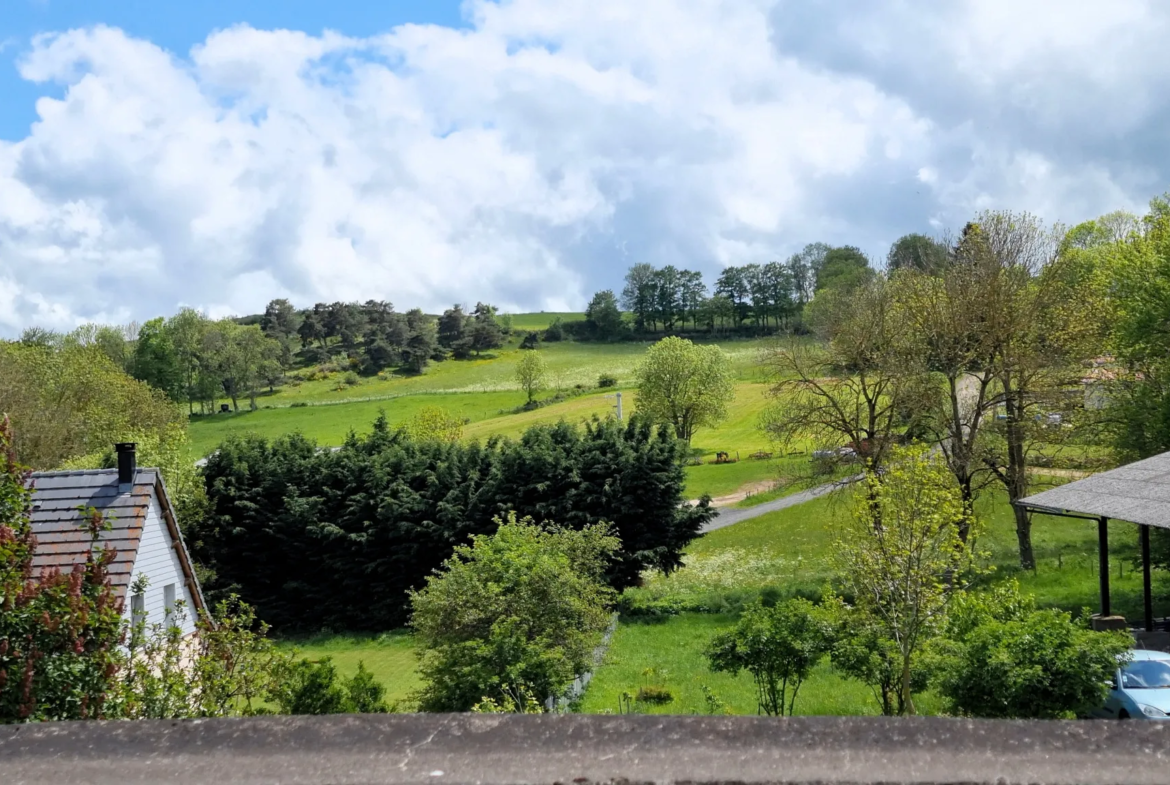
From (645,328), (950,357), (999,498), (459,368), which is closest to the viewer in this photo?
(950,357)

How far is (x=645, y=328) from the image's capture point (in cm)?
14350

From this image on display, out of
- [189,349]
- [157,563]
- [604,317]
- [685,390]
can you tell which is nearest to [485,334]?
[604,317]

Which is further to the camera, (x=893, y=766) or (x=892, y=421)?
(x=892, y=421)

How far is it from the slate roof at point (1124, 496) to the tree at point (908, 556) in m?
4.33

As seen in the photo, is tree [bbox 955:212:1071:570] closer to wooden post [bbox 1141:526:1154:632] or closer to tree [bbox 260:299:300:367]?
wooden post [bbox 1141:526:1154:632]

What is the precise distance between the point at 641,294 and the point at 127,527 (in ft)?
413

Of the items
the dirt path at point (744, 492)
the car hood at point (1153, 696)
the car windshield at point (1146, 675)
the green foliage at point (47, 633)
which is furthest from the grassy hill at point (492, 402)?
the green foliage at point (47, 633)

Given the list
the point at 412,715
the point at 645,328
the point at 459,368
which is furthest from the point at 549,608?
the point at 645,328

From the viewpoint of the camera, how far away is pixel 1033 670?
1165cm

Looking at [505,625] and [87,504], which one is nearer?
[505,625]

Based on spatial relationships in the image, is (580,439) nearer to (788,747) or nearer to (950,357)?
(950,357)

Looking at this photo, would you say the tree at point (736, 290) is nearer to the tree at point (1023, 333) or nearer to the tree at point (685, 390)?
the tree at point (685, 390)

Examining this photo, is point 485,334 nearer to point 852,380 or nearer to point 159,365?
point 159,365

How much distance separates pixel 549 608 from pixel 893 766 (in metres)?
15.4
